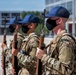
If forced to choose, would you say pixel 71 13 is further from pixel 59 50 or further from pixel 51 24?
pixel 59 50

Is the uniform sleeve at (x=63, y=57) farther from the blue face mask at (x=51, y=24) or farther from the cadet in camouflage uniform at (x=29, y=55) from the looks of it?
the cadet in camouflage uniform at (x=29, y=55)

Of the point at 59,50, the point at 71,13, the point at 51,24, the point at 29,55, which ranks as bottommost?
the point at 29,55

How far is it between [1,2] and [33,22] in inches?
3127

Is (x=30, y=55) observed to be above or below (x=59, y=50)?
below

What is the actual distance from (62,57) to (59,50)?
13 centimetres

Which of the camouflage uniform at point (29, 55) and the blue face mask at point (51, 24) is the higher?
the blue face mask at point (51, 24)

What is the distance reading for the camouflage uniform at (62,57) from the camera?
353 cm

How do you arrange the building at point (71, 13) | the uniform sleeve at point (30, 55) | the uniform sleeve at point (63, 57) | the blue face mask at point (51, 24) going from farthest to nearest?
the building at point (71, 13) < the uniform sleeve at point (30, 55) < the blue face mask at point (51, 24) < the uniform sleeve at point (63, 57)

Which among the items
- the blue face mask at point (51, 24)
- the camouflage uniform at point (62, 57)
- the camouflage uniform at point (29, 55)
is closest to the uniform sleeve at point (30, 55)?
the camouflage uniform at point (29, 55)

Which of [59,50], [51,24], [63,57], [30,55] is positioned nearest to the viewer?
[63,57]

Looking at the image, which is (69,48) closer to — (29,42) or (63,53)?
(63,53)

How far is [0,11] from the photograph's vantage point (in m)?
78.8

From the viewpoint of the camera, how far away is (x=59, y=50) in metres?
3.66

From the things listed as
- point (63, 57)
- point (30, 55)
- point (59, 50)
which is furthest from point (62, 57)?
point (30, 55)
